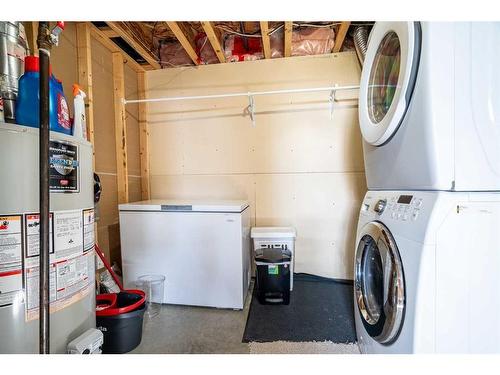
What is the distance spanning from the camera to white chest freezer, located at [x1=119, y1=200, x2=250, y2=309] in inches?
66.1

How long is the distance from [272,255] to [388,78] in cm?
138

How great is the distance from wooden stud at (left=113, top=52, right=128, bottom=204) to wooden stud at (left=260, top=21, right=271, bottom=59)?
1338 mm

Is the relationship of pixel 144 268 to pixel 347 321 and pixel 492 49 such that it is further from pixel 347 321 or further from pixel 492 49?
pixel 492 49

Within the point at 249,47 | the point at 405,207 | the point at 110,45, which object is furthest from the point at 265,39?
the point at 405,207

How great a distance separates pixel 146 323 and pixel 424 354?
64.7 inches

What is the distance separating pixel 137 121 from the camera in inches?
92.7

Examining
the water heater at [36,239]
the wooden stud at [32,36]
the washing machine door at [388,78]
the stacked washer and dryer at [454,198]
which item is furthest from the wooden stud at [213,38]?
the stacked washer and dryer at [454,198]

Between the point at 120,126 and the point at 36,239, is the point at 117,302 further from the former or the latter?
the point at 120,126

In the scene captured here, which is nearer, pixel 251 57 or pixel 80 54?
pixel 80 54

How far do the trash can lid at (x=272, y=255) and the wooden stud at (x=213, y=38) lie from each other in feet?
5.97

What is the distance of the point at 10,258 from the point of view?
0.74m
